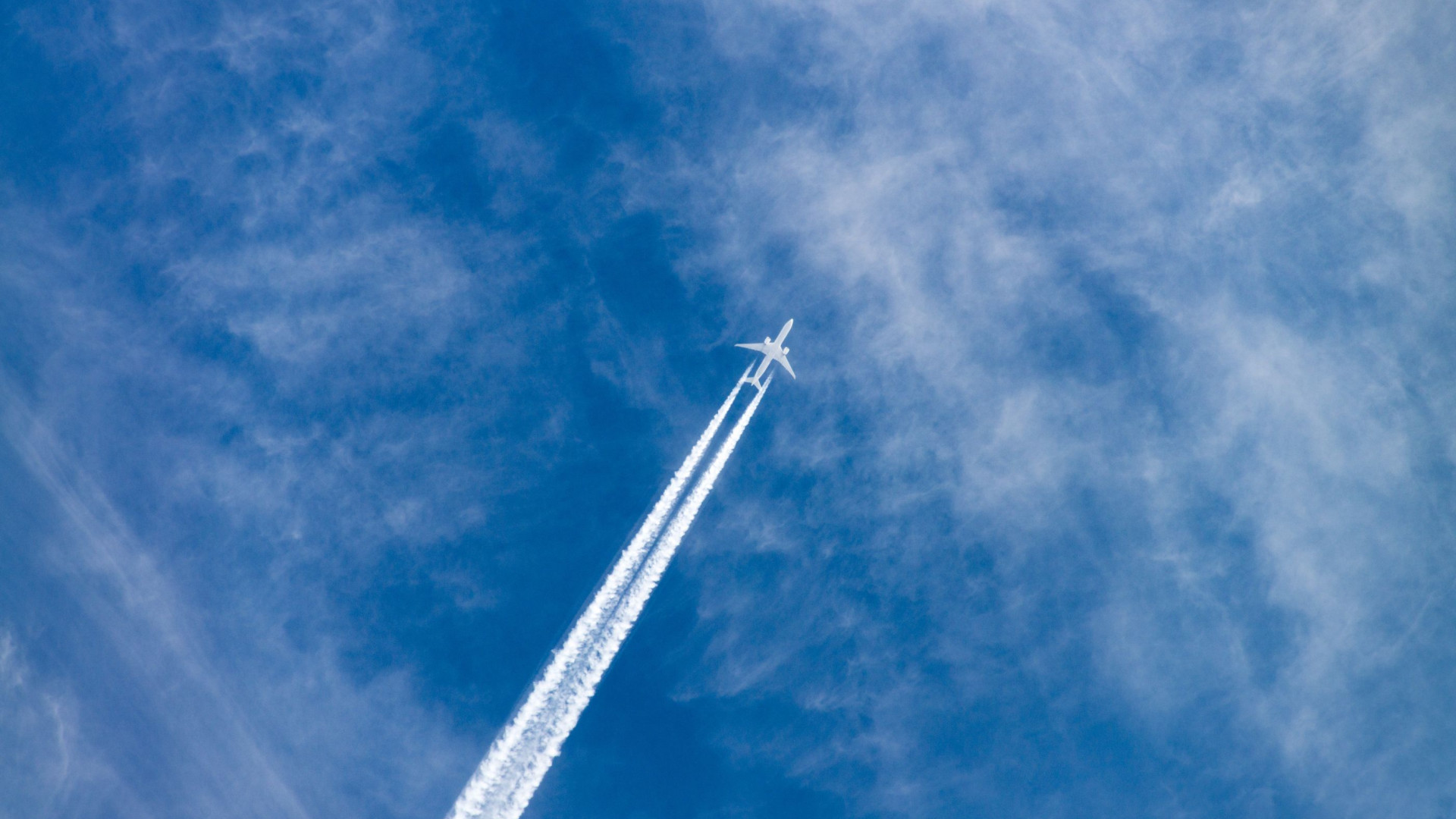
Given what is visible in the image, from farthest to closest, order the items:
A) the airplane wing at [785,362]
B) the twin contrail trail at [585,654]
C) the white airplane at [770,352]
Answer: the airplane wing at [785,362] → the white airplane at [770,352] → the twin contrail trail at [585,654]

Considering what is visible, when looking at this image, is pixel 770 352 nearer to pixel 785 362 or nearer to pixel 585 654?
pixel 785 362

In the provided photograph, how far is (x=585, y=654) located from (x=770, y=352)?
4083 cm

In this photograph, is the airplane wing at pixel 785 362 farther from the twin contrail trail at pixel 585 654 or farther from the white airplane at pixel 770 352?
the twin contrail trail at pixel 585 654

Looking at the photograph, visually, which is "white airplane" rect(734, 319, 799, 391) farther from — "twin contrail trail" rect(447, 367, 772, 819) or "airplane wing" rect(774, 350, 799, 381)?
"twin contrail trail" rect(447, 367, 772, 819)

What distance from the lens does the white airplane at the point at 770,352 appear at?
136 meters

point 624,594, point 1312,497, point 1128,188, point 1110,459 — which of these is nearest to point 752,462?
point 624,594

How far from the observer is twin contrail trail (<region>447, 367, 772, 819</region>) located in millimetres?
Result: 117562

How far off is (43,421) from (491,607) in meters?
55.5

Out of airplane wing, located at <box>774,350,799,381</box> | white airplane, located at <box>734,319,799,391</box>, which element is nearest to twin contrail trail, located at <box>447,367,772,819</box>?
white airplane, located at <box>734,319,799,391</box>

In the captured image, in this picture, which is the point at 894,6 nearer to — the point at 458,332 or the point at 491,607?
the point at 458,332

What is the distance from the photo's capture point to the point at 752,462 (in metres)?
137

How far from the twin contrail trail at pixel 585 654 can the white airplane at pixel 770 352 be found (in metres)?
1.21

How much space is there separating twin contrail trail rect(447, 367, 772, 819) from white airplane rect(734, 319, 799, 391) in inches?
47.6

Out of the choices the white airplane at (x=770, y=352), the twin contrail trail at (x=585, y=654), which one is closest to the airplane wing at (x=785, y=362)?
the white airplane at (x=770, y=352)
